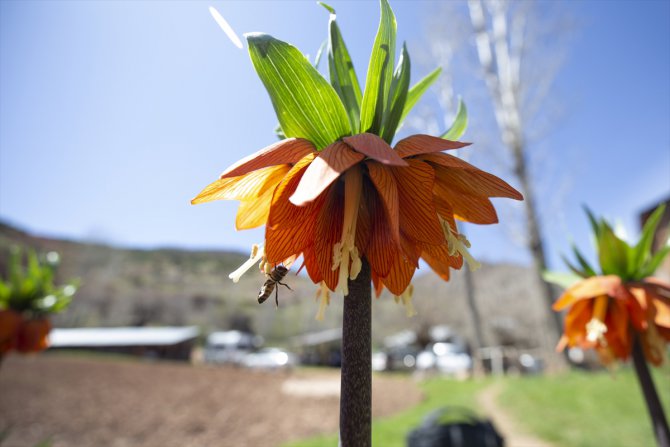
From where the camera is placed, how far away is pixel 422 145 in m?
0.49

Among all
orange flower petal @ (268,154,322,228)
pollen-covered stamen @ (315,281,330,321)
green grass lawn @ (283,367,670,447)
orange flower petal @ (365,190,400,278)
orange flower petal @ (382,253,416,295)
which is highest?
orange flower petal @ (268,154,322,228)

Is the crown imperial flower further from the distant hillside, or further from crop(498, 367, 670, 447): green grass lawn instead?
the distant hillside

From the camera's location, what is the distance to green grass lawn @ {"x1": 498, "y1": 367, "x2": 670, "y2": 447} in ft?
13.4

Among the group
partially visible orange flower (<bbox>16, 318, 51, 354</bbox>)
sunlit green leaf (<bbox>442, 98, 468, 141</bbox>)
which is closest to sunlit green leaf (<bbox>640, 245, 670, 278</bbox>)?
sunlit green leaf (<bbox>442, 98, 468, 141</bbox>)

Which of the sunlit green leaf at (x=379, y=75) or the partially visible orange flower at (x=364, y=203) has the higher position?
the sunlit green leaf at (x=379, y=75)

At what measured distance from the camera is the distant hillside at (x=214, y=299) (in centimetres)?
2919

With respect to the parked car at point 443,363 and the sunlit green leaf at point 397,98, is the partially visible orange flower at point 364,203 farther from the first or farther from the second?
the parked car at point 443,363

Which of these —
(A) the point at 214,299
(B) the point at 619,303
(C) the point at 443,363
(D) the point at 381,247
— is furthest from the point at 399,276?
(A) the point at 214,299

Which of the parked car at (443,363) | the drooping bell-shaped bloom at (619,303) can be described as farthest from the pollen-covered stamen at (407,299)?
the parked car at (443,363)

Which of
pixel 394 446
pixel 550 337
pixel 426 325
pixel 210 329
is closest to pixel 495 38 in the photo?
pixel 550 337

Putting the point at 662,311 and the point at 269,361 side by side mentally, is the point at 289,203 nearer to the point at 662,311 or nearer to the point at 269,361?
the point at 662,311

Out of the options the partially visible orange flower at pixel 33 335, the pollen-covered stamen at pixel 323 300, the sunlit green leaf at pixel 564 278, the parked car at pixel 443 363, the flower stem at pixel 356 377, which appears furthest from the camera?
the parked car at pixel 443 363

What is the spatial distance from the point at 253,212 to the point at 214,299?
52790mm

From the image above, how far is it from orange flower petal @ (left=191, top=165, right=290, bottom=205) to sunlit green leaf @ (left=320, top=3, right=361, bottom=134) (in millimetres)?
138
